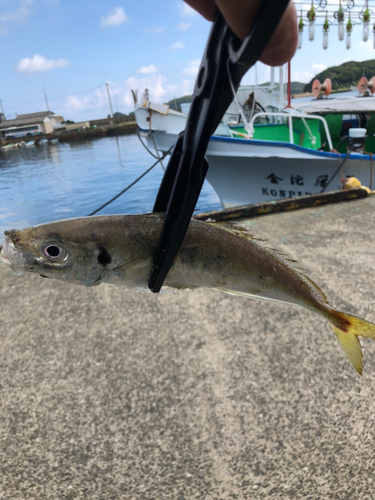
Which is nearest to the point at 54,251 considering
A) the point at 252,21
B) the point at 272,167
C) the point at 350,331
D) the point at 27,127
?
the point at 252,21

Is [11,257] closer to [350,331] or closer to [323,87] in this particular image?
[350,331]

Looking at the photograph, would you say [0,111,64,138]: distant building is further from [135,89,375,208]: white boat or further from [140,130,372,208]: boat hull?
[140,130,372,208]: boat hull

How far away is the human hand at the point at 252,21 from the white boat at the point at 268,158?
8.73 meters

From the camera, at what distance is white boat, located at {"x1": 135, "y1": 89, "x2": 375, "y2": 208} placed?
31.2 ft

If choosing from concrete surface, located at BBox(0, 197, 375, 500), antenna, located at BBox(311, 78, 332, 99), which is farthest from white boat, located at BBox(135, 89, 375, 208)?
concrete surface, located at BBox(0, 197, 375, 500)

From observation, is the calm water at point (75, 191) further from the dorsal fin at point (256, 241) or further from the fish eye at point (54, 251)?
the fish eye at point (54, 251)

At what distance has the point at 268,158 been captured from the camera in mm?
9945

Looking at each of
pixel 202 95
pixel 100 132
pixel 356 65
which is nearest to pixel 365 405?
pixel 202 95

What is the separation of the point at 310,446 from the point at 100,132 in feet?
286

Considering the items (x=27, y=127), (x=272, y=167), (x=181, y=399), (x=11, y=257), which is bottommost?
(x=181, y=399)

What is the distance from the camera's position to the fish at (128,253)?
1.13 metres

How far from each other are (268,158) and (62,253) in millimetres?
9631

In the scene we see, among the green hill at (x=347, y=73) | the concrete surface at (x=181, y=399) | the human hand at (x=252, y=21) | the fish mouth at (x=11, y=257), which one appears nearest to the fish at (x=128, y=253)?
the fish mouth at (x=11, y=257)

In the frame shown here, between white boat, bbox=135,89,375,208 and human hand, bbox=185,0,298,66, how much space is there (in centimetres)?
873
